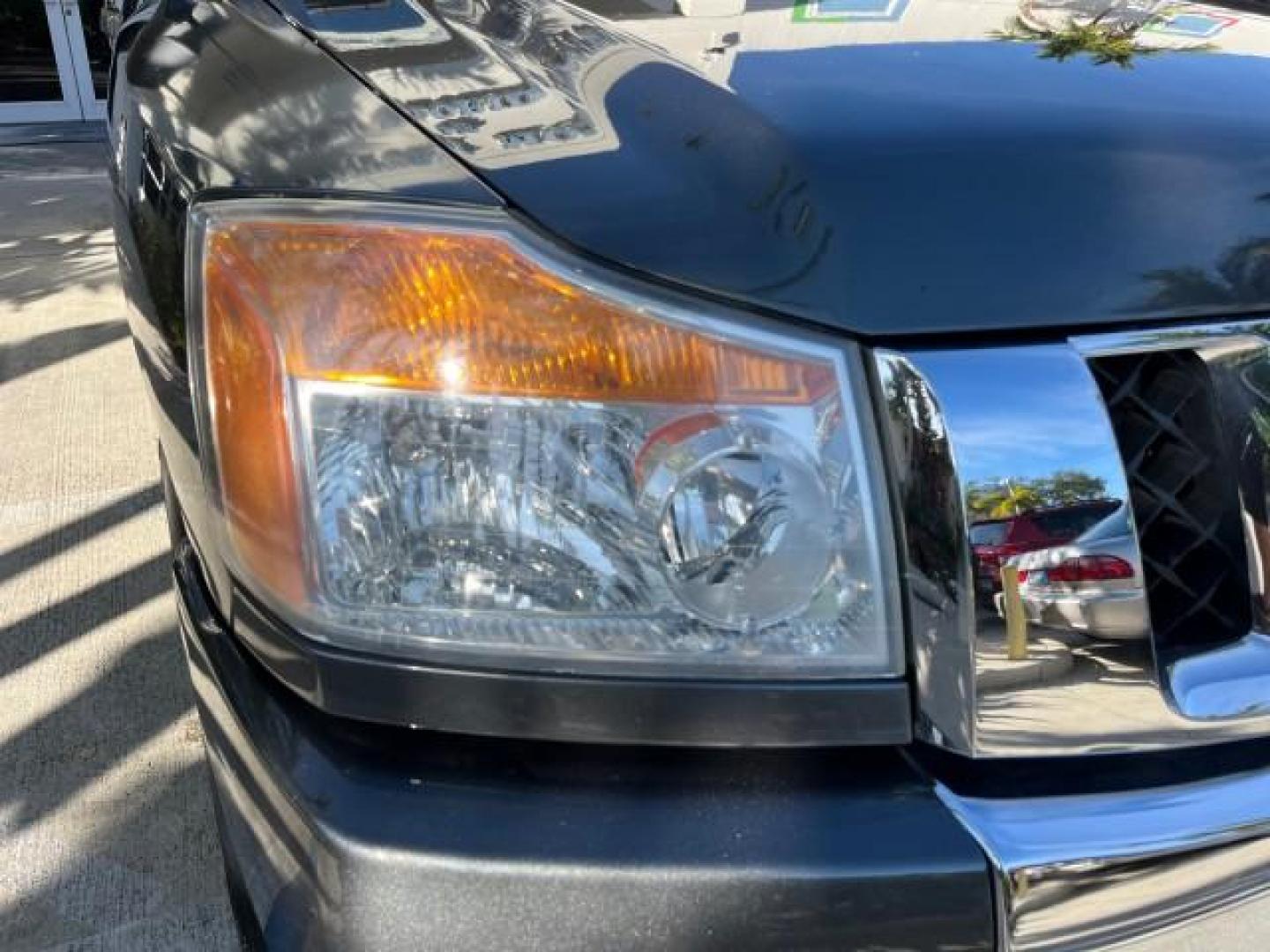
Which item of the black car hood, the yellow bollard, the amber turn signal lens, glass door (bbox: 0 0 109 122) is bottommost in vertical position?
glass door (bbox: 0 0 109 122)

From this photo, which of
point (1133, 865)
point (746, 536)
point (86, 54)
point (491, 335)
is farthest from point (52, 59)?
point (1133, 865)

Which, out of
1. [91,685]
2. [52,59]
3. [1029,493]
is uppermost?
[1029,493]

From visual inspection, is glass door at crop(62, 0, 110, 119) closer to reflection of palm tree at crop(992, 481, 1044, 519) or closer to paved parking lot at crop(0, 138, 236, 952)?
paved parking lot at crop(0, 138, 236, 952)

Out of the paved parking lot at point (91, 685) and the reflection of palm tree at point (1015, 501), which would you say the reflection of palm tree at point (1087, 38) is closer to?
the reflection of palm tree at point (1015, 501)

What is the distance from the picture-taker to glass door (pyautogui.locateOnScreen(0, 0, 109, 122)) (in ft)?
34.9

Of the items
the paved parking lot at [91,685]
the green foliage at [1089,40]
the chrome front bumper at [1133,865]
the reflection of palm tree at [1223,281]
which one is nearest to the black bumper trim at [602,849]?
the chrome front bumper at [1133,865]

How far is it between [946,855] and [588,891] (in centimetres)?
29

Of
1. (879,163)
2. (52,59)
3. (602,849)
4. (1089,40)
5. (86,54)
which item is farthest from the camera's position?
(86,54)

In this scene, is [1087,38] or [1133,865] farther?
[1087,38]

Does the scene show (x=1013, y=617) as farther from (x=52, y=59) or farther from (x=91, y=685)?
(x=52, y=59)

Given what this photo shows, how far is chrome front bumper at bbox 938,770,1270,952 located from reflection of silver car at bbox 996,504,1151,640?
153 millimetres

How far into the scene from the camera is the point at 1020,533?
1.06 metres

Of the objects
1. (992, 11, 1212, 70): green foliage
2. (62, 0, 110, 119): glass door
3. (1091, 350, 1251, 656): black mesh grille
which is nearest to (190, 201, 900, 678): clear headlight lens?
(1091, 350, 1251, 656): black mesh grille

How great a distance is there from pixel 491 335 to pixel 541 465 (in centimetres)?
12
